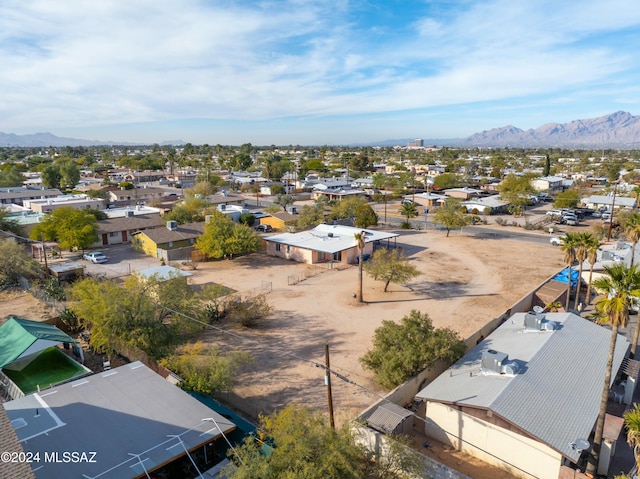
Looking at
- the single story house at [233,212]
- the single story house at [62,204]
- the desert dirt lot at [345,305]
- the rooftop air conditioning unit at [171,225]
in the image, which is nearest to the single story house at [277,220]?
the single story house at [233,212]

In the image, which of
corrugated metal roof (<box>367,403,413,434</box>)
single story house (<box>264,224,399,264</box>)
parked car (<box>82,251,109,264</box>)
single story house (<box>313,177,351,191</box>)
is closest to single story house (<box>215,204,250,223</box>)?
single story house (<box>264,224,399,264</box>)

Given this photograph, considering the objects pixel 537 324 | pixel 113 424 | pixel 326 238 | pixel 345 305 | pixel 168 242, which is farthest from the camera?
pixel 326 238

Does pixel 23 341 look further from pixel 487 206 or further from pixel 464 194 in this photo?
pixel 464 194

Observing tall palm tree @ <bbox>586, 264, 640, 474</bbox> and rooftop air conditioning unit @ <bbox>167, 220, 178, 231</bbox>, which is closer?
tall palm tree @ <bbox>586, 264, 640, 474</bbox>

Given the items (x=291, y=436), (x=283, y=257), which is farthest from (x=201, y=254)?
(x=291, y=436)

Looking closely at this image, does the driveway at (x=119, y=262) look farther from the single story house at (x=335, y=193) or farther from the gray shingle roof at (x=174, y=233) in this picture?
the single story house at (x=335, y=193)

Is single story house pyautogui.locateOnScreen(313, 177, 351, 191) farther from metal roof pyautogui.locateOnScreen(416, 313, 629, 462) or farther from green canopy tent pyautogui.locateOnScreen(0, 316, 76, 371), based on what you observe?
green canopy tent pyautogui.locateOnScreen(0, 316, 76, 371)

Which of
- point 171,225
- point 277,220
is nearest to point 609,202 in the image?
point 277,220
